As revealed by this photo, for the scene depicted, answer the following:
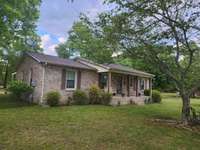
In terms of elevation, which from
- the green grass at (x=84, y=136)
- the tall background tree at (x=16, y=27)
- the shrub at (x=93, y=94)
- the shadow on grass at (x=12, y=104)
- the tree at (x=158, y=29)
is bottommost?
the green grass at (x=84, y=136)

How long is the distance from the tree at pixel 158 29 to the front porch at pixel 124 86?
6.47 meters

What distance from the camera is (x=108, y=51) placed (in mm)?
11641

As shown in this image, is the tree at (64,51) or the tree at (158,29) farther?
the tree at (64,51)

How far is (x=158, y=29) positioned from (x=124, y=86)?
10.9m

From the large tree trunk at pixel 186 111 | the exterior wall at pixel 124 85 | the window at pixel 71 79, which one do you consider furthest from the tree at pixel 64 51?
the large tree trunk at pixel 186 111

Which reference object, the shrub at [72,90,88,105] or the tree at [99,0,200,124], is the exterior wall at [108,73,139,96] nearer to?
the shrub at [72,90,88,105]

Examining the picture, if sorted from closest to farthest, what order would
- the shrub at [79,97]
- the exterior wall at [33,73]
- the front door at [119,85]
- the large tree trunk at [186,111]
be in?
the large tree trunk at [186,111] < the exterior wall at [33,73] < the shrub at [79,97] < the front door at [119,85]

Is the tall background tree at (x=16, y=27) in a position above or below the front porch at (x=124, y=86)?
above

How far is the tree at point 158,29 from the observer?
895 centimetres

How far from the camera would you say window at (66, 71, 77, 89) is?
1505 cm

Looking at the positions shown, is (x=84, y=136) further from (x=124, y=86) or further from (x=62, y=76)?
(x=124, y=86)

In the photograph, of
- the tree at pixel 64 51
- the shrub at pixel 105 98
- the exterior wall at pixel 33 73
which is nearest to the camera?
the exterior wall at pixel 33 73

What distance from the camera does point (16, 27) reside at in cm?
2117

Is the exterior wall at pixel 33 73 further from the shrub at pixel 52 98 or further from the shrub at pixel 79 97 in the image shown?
the shrub at pixel 79 97
